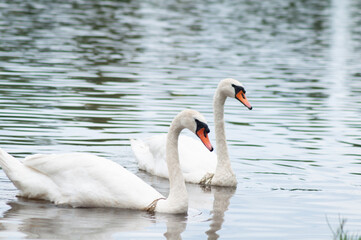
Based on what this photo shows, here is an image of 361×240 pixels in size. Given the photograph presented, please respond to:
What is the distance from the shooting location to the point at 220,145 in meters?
14.3

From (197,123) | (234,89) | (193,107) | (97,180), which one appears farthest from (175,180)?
(193,107)

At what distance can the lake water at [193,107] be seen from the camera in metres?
11.4

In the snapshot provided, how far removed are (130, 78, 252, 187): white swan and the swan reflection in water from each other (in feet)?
5.11

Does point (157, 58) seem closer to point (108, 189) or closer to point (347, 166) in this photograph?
point (347, 166)

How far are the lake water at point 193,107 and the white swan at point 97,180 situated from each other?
17 centimetres

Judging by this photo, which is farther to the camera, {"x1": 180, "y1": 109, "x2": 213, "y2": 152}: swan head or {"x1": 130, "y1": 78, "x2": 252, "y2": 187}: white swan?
{"x1": 130, "y1": 78, "x2": 252, "y2": 187}: white swan


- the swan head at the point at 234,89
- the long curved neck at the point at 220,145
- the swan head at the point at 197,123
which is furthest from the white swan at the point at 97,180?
the swan head at the point at 234,89

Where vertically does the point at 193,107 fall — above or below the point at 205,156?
below

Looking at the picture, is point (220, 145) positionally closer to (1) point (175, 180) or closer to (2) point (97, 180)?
(1) point (175, 180)

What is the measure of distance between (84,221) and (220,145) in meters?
3.75

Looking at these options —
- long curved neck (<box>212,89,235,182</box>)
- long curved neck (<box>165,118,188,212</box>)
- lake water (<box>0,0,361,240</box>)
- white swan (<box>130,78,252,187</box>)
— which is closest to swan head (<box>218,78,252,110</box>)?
white swan (<box>130,78,252,187</box>)

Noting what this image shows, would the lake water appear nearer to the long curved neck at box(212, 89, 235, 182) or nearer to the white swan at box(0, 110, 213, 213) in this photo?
the white swan at box(0, 110, 213, 213)

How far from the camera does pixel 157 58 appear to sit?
3103 cm

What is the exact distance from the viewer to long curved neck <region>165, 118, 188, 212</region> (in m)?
11.6
